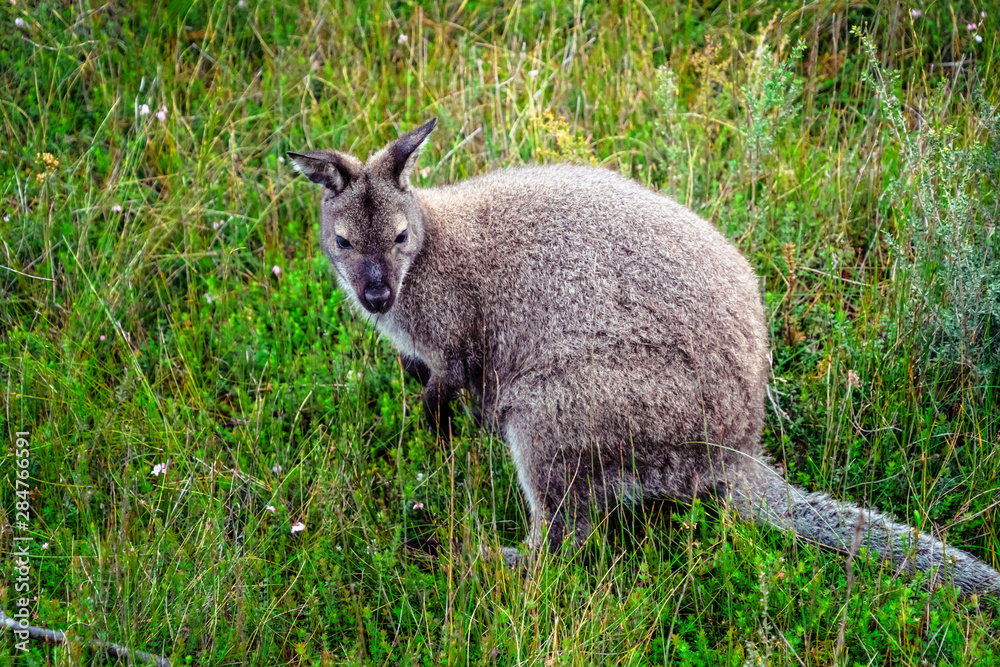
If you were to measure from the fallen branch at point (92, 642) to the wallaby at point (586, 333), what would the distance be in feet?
5.09

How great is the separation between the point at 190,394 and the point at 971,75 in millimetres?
4939

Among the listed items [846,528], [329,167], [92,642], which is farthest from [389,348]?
[846,528]

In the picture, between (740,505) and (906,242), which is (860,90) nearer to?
(906,242)

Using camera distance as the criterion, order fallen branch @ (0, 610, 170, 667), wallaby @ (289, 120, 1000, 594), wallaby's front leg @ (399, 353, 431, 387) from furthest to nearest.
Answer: wallaby's front leg @ (399, 353, 431, 387) → wallaby @ (289, 120, 1000, 594) → fallen branch @ (0, 610, 170, 667)

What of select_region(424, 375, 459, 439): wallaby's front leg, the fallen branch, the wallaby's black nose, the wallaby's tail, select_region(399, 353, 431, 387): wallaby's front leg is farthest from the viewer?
select_region(399, 353, 431, 387): wallaby's front leg

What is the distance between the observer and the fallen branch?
9.91ft

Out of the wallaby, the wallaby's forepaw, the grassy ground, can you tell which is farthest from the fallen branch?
the wallaby

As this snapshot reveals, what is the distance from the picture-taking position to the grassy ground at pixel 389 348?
3.22 metres

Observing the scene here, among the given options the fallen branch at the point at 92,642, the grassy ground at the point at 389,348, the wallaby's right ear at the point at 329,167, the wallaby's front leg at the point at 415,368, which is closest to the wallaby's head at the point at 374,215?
the wallaby's right ear at the point at 329,167

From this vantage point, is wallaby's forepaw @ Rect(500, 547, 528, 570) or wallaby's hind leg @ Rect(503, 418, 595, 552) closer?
wallaby's hind leg @ Rect(503, 418, 595, 552)

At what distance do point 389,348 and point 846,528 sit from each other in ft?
8.30

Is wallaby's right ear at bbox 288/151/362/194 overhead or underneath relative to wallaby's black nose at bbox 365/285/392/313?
overhead

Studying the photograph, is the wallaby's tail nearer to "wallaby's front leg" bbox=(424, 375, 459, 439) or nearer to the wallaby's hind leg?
the wallaby's hind leg

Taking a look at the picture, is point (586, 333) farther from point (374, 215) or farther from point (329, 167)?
point (329, 167)
